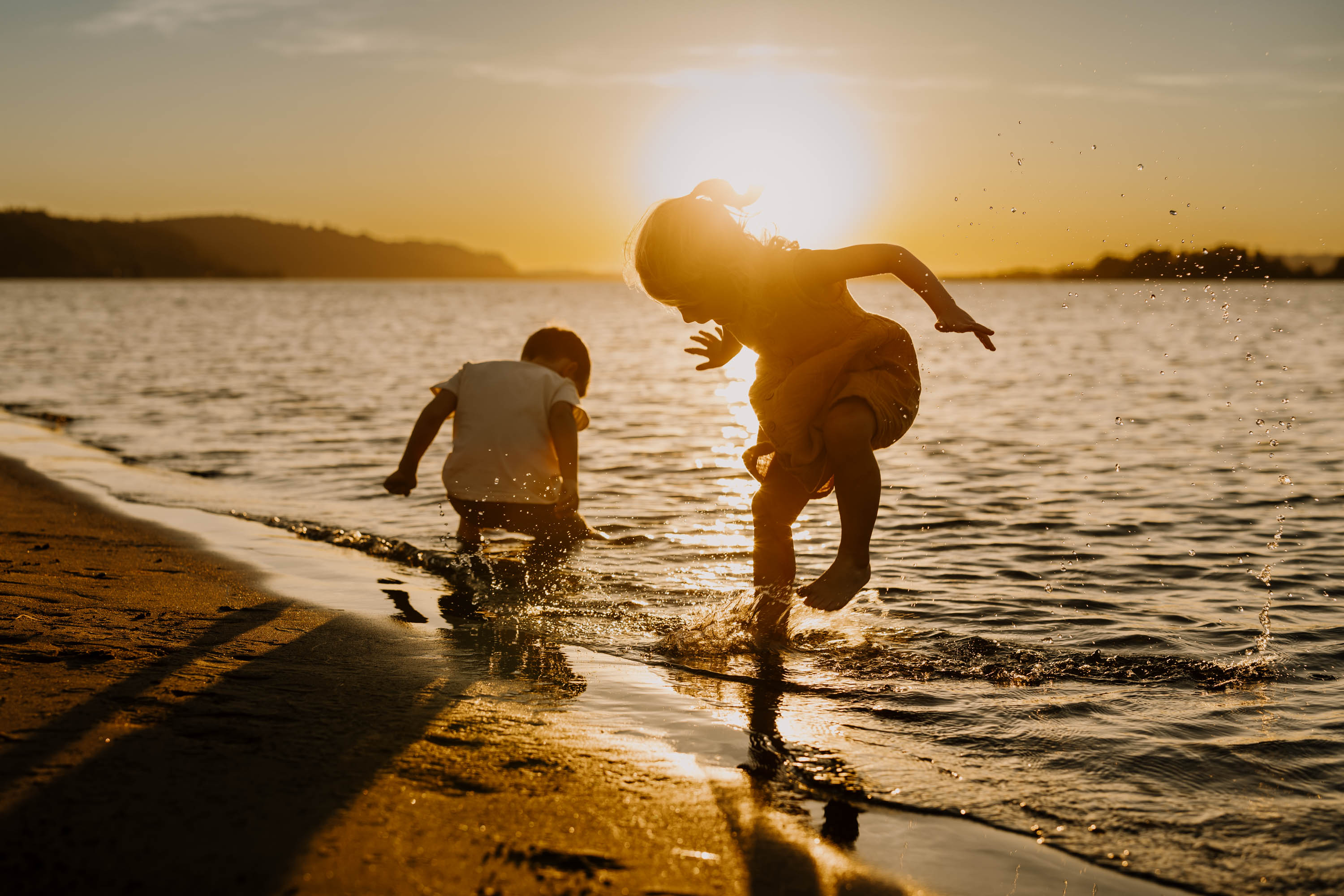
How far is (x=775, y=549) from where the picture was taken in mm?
4402

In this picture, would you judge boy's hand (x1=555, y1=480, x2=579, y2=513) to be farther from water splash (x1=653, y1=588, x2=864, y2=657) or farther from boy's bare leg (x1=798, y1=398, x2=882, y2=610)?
boy's bare leg (x1=798, y1=398, x2=882, y2=610)

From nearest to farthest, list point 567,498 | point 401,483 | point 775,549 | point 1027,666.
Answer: point 1027,666 < point 775,549 < point 401,483 < point 567,498

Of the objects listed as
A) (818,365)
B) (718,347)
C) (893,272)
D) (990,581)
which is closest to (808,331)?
(818,365)

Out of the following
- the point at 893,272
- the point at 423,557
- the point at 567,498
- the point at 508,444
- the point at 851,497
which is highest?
the point at 893,272

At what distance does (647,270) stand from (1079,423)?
10.2 metres

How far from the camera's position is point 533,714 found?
10.3 feet

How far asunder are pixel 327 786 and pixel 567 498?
3.54 metres

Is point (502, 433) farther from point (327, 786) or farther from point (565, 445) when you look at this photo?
point (327, 786)

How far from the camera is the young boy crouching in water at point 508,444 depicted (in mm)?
5773

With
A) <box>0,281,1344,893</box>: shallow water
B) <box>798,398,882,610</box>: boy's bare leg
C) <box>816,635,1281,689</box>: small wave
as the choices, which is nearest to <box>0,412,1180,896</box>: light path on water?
<box>0,281,1344,893</box>: shallow water

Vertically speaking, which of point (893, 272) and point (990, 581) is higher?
point (893, 272)

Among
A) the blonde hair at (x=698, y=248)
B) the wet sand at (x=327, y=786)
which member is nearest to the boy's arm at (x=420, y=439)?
the wet sand at (x=327, y=786)

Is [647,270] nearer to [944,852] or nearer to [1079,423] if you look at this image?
[944,852]

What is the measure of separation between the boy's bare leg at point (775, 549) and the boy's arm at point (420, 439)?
71.1 inches
